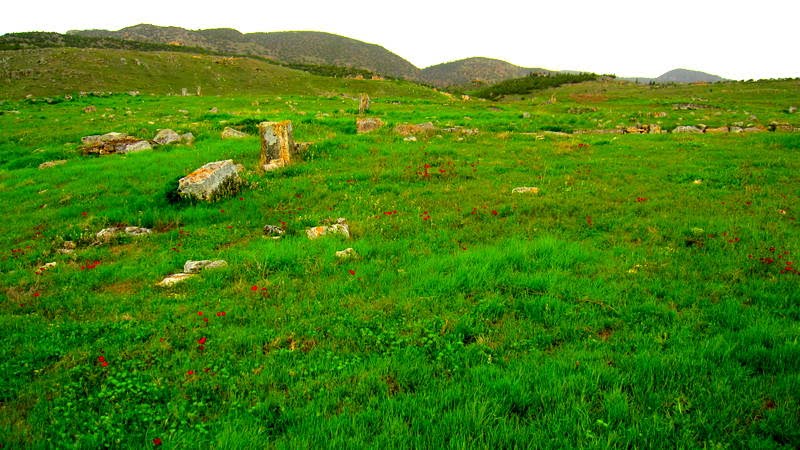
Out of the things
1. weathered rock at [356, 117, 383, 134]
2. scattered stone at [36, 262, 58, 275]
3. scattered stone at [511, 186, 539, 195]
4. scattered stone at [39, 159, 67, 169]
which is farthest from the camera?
weathered rock at [356, 117, 383, 134]

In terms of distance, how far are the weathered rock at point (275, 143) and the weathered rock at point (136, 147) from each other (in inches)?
320

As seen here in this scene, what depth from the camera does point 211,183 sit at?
45.8 ft

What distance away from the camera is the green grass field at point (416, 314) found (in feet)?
14.6

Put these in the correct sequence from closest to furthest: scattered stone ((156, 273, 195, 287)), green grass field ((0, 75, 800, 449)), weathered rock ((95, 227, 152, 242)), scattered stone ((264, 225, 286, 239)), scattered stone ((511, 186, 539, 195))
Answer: green grass field ((0, 75, 800, 449)) < scattered stone ((156, 273, 195, 287)) < scattered stone ((264, 225, 286, 239)) < weathered rock ((95, 227, 152, 242)) < scattered stone ((511, 186, 539, 195))

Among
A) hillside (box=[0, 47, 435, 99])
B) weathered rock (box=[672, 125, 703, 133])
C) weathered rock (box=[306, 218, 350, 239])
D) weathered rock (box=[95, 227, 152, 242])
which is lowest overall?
weathered rock (box=[95, 227, 152, 242])

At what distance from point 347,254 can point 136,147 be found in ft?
61.1

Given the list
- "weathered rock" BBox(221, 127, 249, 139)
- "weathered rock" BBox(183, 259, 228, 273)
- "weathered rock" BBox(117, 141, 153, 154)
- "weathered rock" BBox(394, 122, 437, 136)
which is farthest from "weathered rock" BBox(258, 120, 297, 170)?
"weathered rock" BBox(183, 259, 228, 273)

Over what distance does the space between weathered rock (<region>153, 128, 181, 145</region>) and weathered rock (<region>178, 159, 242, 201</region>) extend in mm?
10971

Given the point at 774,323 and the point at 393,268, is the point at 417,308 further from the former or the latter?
Result: the point at 774,323

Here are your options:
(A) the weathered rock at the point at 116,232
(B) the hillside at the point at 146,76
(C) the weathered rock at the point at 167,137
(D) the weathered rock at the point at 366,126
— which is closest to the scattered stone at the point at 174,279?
(A) the weathered rock at the point at 116,232

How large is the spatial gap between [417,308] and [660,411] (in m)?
3.68

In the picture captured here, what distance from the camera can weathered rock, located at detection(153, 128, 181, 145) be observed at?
23469 mm

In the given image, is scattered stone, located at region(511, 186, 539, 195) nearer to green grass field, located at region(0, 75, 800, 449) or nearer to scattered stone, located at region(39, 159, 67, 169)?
green grass field, located at region(0, 75, 800, 449)

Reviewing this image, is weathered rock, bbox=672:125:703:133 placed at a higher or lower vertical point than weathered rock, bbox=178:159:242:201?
higher
